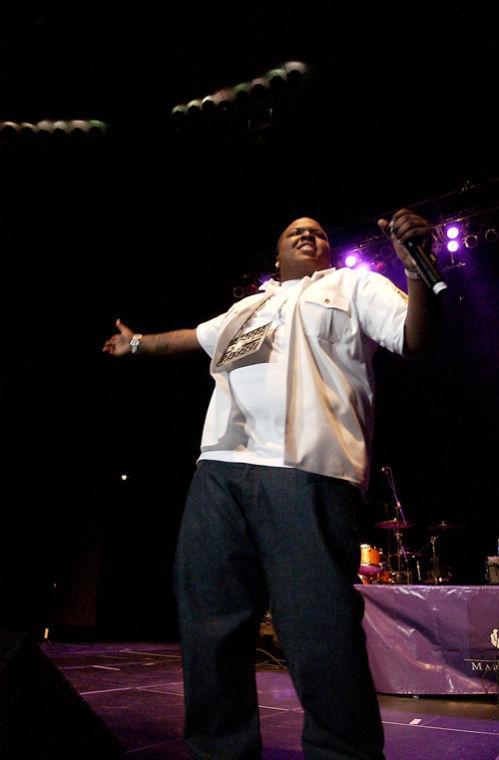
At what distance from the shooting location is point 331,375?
160cm

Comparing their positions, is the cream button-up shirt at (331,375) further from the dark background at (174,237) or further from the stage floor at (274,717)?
the stage floor at (274,717)

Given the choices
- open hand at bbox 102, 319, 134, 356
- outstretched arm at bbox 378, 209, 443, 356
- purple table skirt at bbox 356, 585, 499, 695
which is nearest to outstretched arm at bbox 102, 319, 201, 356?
open hand at bbox 102, 319, 134, 356

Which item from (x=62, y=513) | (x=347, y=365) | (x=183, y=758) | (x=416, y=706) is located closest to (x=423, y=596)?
(x=416, y=706)

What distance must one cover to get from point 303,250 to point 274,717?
2361 millimetres

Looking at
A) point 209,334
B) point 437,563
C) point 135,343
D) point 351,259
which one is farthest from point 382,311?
point 437,563

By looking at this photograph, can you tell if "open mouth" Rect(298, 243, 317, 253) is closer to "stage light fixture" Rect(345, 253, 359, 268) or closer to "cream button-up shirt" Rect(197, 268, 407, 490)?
"cream button-up shirt" Rect(197, 268, 407, 490)

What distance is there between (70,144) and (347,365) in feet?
15.1

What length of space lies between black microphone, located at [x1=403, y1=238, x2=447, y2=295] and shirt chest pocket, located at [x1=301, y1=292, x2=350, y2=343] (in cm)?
32

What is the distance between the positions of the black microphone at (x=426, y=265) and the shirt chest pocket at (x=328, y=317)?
32cm

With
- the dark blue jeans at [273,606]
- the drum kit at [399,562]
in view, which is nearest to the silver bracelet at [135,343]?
the dark blue jeans at [273,606]

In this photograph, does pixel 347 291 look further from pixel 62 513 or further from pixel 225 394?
pixel 62 513

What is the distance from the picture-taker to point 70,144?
523 cm

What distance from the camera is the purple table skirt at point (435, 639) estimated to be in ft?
12.7

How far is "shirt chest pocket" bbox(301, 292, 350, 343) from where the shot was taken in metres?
1.64
